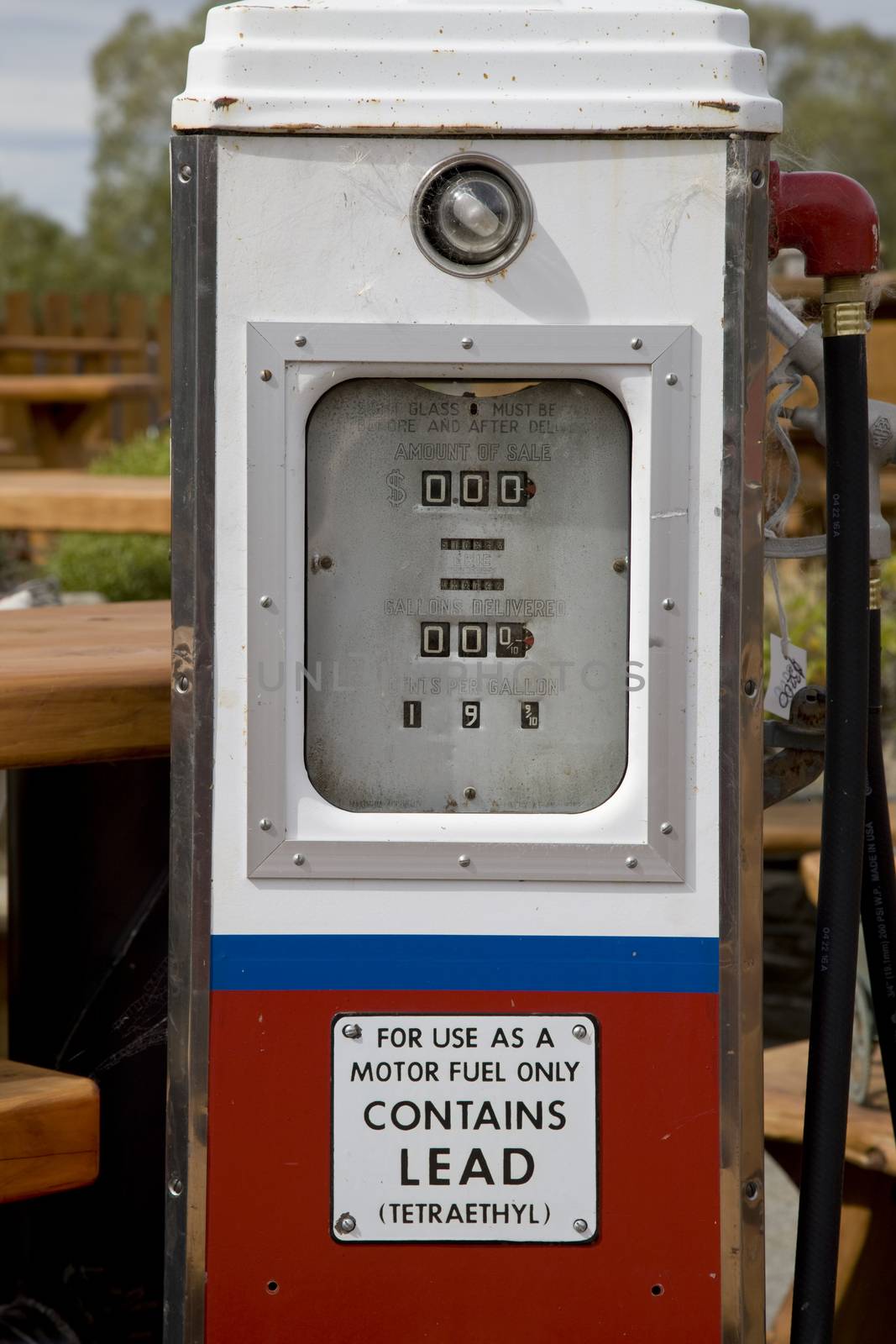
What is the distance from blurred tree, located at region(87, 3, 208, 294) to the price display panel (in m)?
37.0

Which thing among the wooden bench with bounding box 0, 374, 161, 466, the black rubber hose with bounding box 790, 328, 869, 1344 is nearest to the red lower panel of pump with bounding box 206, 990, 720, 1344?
the black rubber hose with bounding box 790, 328, 869, 1344

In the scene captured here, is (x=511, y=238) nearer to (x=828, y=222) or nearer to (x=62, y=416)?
(x=828, y=222)

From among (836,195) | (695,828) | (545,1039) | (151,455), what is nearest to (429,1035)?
(545,1039)

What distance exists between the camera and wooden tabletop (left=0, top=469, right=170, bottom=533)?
4867 millimetres

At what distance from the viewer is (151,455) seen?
22.9 feet

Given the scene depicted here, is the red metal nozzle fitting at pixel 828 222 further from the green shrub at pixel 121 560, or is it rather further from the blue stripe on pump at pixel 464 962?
the green shrub at pixel 121 560

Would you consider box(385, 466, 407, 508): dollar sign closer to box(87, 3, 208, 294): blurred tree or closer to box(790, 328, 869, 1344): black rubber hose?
box(790, 328, 869, 1344): black rubber hose

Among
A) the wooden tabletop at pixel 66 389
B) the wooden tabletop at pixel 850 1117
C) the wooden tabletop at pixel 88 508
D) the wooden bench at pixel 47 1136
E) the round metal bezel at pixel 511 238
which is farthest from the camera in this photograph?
the wooden tabletop at pixel 66 389

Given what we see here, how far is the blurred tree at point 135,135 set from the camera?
3844 cm

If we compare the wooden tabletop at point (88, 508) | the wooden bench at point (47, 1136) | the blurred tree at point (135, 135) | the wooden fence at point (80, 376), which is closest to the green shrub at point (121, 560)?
the wooden fence at point (80, 376)

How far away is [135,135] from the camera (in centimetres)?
4091

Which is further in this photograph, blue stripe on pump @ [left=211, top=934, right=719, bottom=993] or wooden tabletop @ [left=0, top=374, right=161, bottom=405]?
wooden tabletop @ [left=0, top=374, right=161, bottom=405]

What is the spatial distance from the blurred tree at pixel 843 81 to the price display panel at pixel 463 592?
36688 millimetres

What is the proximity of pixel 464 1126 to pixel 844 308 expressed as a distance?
100 cm
